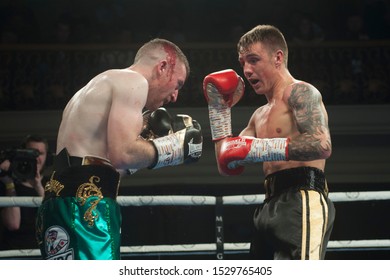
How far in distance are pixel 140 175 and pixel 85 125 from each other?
1.12m

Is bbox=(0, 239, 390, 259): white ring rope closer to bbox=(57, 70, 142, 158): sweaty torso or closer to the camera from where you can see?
the camera

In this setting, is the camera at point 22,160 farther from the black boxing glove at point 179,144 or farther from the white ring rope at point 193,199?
the black boxing glove at point 179,144

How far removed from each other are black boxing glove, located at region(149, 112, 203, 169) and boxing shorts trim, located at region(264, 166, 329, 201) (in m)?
0.31

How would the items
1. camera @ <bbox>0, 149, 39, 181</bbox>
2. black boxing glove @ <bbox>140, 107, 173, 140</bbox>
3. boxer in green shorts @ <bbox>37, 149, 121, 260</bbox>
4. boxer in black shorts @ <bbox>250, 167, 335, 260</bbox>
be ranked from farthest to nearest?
camera @ <bbox>0, 149, 39, 181</bbox>, black boxing glove @ <bbox>140, 107, 173, 140</bbox>, boxer in black shorts @ <bbox>250, 167, 335, 260</bbox>, boxer in green shorts @ <bbox>37, 149, 121, 260</bbox>

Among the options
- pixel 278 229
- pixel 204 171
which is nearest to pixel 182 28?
pixel 204 171

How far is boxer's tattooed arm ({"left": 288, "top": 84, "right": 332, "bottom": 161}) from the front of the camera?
246cm

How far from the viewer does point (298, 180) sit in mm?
2475

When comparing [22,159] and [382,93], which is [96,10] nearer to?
[22,159]

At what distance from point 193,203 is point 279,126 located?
0.68 metres

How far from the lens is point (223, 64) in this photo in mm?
2979

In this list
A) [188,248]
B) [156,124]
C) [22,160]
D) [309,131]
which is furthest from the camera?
[188,248]

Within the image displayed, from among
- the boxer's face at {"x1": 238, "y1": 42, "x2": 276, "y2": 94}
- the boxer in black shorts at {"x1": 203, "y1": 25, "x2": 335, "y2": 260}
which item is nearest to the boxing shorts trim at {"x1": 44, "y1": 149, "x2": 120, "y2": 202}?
the boxer in black shorts at {"x1": 203, "y1": 25, "x2": 335, "y2": 260}

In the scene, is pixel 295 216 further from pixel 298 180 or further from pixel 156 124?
pixel 156 124


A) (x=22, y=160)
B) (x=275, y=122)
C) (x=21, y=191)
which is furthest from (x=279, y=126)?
(x=21, y=191)
